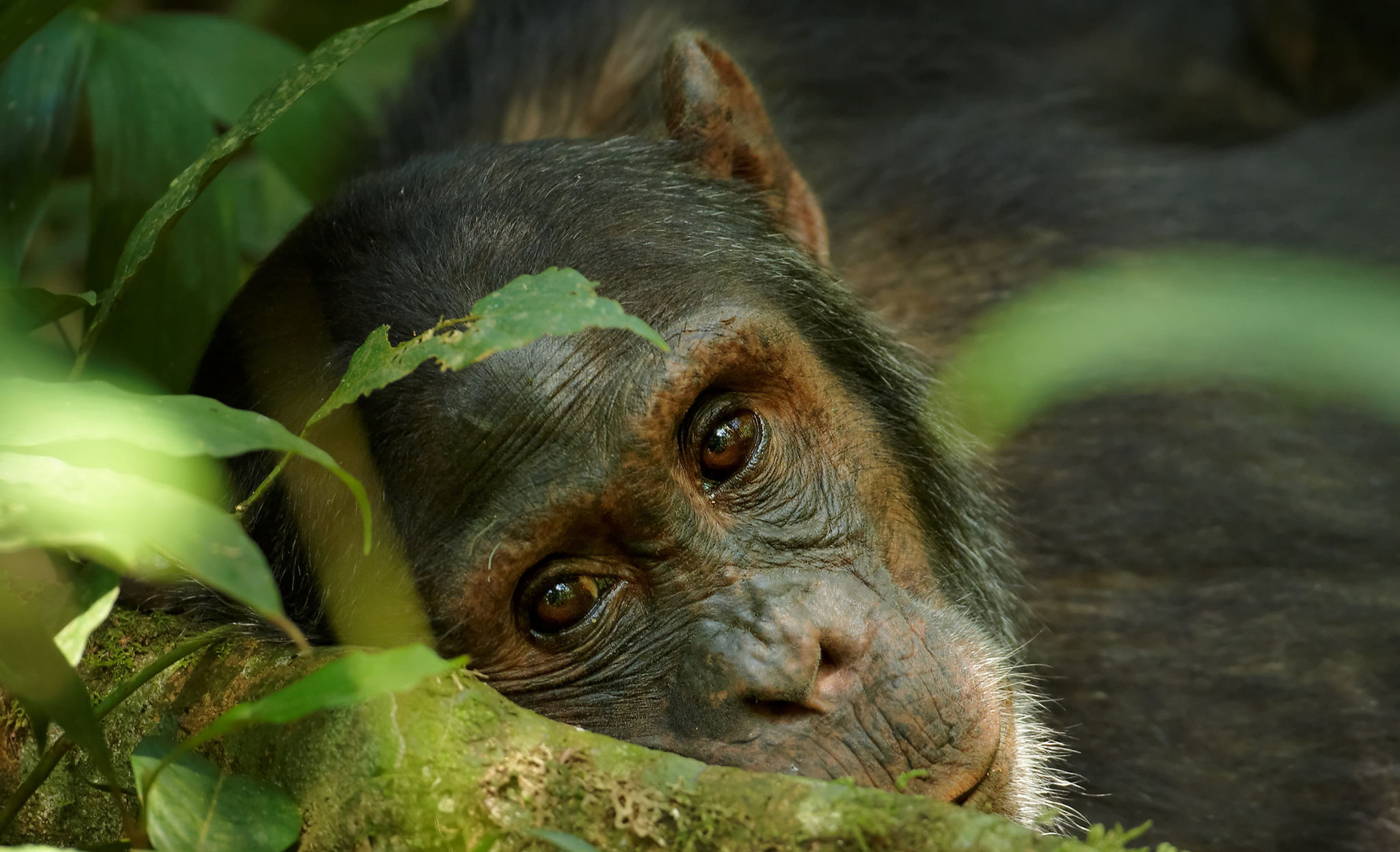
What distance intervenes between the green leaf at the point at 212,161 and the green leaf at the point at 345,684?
111 cm

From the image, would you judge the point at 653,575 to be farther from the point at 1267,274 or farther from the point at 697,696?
the point at 1267,274

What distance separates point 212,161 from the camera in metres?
2.61

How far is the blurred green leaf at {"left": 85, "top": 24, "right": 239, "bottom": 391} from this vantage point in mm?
3418

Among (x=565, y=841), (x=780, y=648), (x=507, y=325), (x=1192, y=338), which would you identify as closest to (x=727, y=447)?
(x=780, y=648)

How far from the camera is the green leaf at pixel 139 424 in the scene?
1.83 m

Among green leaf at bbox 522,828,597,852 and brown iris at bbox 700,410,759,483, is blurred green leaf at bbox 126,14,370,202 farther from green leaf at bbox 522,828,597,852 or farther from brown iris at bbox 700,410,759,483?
green leaf at bbox 522,828,597,852

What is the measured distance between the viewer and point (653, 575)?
2.74 metres

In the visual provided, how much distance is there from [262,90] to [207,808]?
9.14 feet

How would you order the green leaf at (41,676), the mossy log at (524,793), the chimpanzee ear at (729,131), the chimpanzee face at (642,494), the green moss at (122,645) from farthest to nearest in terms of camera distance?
1. the chimpanzee ear at (729,131)
2. the chimpanzee face at (642,494)
3. the green moss at (122,645)
4. the green leaf at (41,676)
5. the mossy log at (524,793)

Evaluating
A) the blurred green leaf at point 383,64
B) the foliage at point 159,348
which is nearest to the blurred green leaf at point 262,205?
the foliage at point 159,348

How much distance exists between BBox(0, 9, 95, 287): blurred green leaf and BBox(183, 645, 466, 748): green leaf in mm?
1978

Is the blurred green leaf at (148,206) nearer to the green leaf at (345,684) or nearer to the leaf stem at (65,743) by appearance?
the leaf stem at (65,743)

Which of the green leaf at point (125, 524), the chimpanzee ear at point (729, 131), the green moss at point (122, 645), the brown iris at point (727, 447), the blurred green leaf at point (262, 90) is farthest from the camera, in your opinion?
the blurred green leaf at point (262, 90)

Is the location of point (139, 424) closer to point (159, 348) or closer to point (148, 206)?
point (159, 348)
